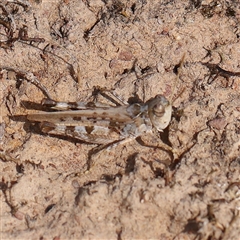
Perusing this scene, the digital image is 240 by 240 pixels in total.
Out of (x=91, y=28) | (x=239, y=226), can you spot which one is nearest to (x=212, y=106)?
(x=239, y=226)

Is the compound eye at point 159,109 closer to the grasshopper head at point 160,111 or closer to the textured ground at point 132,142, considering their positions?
the grasshopper head at point 160,111

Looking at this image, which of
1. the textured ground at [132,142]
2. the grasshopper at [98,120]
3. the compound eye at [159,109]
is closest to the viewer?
the textured ground at [132,142]

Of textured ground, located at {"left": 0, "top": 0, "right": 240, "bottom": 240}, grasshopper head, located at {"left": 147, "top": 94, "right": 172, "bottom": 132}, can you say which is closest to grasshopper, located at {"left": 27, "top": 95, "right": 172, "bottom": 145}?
grasshopper head, located at {"left": 147, "top": 94, "right": 172, "bottom": 132}

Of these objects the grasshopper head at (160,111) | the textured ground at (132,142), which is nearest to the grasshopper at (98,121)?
the grasshopper head at (160,111)

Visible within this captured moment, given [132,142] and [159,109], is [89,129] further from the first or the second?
[159,109]

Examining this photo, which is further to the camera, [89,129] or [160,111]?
[89,129]

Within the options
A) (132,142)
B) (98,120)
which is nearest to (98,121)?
(98,120)

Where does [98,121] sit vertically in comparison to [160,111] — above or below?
below
